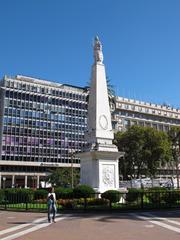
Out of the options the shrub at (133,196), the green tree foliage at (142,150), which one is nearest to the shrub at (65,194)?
the shrub at (133,196)

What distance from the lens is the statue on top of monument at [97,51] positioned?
28.0 meters

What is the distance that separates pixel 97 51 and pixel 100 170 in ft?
33.7

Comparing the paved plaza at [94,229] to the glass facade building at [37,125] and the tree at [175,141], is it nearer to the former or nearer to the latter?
the tree at [175,141]

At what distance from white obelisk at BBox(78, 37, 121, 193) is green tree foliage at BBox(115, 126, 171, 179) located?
1491 inches

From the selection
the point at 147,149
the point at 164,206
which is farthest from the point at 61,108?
the point at 164,206

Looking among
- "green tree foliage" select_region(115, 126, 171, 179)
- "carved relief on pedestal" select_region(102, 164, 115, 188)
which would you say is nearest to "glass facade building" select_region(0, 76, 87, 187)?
"green tree foliage" select_region(115, 126, 171, 179)

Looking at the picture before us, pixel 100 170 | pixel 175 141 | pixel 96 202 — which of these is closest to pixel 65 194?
pixel 100 170

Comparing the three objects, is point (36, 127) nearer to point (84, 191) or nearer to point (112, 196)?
point (84, 191)

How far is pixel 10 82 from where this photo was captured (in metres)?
88.6

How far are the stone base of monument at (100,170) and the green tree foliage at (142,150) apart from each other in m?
39.0

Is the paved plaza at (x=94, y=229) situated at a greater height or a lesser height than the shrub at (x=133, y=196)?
lesser

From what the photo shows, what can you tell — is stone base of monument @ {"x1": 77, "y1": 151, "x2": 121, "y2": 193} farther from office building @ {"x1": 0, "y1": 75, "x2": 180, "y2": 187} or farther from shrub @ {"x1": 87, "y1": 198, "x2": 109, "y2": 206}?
office building @ {"x1": 0, "y1": 75, "x2": 180, "y2": 187}

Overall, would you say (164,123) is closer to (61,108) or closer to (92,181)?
(61,108)

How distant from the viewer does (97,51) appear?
93.4ft
